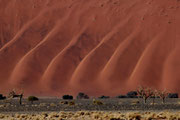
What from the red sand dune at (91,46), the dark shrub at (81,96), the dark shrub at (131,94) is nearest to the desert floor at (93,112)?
the dark shrub at (81,96)

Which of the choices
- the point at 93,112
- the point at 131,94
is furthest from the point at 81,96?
the point at 93,112

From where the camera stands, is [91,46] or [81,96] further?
[91,46]

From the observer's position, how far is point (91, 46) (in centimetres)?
9400

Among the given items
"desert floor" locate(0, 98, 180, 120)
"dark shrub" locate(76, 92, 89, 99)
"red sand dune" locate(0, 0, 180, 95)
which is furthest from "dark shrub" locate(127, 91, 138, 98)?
"desert floor" locate(0, 98, 180, 120)

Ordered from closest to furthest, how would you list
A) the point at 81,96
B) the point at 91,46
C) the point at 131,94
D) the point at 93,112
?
the point at 93,112, the point at 81,96, the point at 131,94, the point at 91,46

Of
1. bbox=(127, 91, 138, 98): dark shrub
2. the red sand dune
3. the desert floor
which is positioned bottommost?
the desert floor

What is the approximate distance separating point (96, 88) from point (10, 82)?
18.0 m

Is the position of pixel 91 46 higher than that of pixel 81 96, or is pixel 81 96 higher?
pixel 91 46

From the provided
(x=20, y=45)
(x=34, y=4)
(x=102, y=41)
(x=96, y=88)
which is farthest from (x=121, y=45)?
(x=34, y=4)

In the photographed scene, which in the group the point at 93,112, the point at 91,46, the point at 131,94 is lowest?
the point at 93,112

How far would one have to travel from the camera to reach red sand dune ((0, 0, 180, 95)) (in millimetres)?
85062

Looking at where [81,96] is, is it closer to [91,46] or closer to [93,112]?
[91,46]

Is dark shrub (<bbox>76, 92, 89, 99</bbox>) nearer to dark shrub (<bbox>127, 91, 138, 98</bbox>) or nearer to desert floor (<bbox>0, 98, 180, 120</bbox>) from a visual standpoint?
dark shrub (<bbox>127, 91, 138, 98</bbox>)

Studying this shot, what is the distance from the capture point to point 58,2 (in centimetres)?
11031
